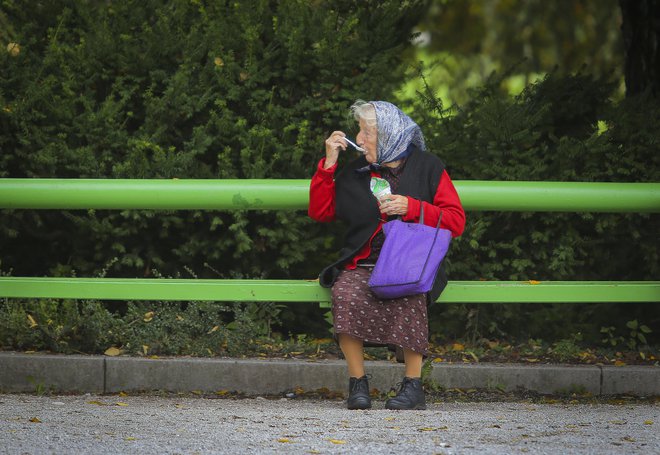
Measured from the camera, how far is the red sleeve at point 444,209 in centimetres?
515

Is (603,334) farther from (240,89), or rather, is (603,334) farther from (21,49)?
(21,49)

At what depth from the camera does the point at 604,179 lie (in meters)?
6.35

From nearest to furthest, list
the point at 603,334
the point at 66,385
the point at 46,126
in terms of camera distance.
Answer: the point at 66,385 < the point at 46,126 < the point at 603,334

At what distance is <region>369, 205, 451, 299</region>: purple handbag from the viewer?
16.5 feet

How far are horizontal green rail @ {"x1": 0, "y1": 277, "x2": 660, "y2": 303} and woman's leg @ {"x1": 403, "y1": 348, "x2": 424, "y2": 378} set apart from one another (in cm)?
34

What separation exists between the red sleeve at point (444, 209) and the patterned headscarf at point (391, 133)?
0.76 feet

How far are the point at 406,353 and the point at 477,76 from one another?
19.5m

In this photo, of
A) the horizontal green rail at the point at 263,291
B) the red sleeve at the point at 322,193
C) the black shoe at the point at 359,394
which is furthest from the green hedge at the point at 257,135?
the black shoe at the point at 359,394

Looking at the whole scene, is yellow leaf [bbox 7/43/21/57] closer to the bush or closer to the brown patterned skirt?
the bush

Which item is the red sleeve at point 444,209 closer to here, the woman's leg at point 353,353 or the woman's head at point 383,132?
the woman's head at point 383,132

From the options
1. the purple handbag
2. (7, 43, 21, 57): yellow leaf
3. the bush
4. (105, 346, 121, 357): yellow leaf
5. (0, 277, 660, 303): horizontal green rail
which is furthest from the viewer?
(7, 43, 21, 57): yellow leaf

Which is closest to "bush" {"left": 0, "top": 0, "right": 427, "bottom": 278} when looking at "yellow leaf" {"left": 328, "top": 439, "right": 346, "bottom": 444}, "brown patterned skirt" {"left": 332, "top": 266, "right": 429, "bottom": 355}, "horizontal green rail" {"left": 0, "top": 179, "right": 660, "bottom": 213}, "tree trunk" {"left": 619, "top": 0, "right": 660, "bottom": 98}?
"horizontal green rail" {"left": 0, "top": 179, "right": 660, "bottom": 213}

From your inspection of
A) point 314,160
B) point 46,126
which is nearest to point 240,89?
point 314,160

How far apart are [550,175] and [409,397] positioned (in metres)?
1.86
